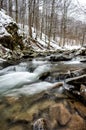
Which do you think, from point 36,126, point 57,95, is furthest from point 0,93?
point 36,126

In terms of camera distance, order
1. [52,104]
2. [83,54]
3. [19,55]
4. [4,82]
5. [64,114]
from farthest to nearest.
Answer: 1. [83,54]
2. [19,55]
3. [4,82]
4. [52,104]
5. [64,114]

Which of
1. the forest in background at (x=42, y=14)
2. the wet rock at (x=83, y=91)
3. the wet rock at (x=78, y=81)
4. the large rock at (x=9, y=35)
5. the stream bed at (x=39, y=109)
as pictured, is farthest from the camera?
the forest in background at (x=42, y=14)

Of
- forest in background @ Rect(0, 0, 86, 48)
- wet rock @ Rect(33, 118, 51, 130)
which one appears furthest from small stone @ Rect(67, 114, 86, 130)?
forest in background @ Rect(0, 0, 86, 48)

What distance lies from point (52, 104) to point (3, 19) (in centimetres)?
1052

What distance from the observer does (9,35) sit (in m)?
12.4

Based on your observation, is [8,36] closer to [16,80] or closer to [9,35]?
[9,35]

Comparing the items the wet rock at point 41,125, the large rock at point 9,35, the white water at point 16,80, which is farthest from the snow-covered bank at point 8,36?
the wet rock at point 41,125

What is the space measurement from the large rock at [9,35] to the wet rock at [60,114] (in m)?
8.73

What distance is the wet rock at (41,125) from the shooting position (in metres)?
3.48

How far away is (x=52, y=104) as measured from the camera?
4172 millimetres

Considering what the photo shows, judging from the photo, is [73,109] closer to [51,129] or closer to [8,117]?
[51,129]

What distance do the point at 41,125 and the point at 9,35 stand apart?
9.48 m

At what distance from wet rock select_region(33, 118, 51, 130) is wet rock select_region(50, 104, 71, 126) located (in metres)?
0.21

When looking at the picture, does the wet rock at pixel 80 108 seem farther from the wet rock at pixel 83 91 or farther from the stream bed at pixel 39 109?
the wet rock at pixel 83 91
